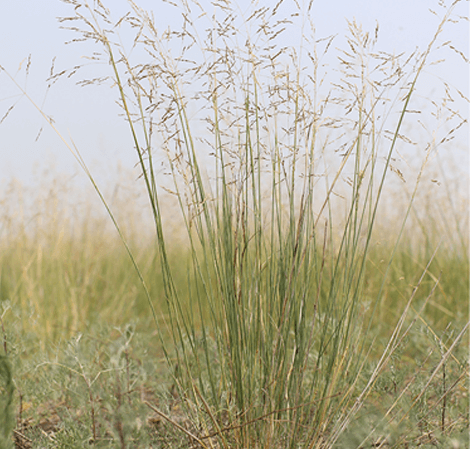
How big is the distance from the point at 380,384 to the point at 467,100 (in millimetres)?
1056

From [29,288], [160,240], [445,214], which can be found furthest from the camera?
[445,214]

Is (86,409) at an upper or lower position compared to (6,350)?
lower

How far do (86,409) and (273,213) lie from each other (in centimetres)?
97

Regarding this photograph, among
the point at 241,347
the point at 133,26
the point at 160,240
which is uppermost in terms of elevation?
the point at 133,26

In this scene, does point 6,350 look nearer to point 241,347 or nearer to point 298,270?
point 241,347

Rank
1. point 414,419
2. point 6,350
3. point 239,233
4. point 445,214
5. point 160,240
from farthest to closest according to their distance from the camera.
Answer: point 445,214
point 6,350
point 414,419
point 239,233
point 160,240

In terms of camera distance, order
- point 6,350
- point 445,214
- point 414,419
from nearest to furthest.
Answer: point 414,419 < point 6,350 < point 445,214

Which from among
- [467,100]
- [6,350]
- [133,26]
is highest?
[133,26]

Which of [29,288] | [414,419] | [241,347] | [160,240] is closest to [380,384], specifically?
[414,419]

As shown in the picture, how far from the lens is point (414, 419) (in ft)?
5.44

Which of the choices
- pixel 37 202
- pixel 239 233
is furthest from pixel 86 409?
pixel 37 202

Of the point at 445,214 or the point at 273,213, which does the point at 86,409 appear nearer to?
the point at 273,213

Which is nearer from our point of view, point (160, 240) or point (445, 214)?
point (160, 240)

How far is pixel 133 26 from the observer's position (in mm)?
1559
